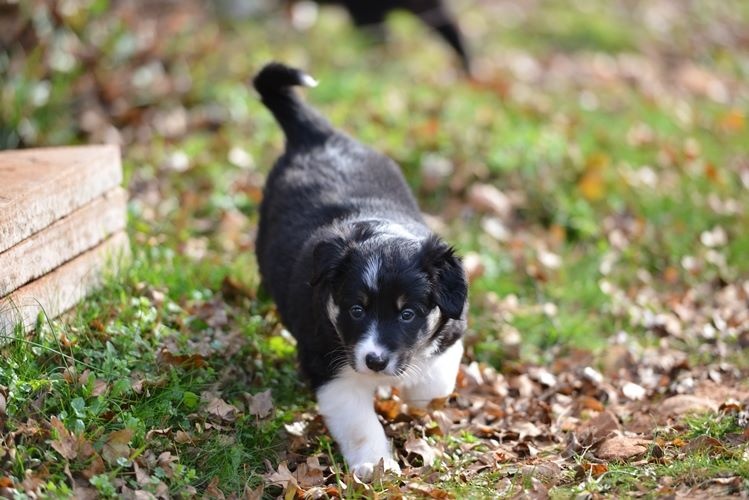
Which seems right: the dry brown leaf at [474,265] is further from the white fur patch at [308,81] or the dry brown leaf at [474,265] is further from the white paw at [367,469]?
the white paw at [367,469]

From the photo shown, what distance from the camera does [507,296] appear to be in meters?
5.72

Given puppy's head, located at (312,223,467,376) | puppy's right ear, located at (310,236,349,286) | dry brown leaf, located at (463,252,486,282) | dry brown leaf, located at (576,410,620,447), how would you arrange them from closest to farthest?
puppy's head, located at (312,223,467,376) → puppy's right ear, located at (310,236,349,286) → dry brown leaf, located at (576,410,620,447) → dry brown leaf, located at (463,252,486,282)

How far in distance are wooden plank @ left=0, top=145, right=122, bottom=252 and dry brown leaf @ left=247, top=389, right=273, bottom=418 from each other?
1.17 meters

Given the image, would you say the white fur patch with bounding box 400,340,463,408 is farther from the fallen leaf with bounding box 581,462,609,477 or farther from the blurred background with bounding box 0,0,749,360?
the blurred background with bounding box 0,0,749,360

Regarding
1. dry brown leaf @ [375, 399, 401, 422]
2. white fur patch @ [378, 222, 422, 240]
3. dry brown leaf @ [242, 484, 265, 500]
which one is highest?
white fur patch @ [378, 222, 422, 240]

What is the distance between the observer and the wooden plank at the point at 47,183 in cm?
410

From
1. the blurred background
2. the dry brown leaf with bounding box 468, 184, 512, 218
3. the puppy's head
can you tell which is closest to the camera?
the puppy's head

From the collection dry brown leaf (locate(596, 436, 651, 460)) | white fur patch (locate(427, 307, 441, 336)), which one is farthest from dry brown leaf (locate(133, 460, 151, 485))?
dry brown leaf (locate(596, 436, 651, 460))

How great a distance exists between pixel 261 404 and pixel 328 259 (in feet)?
2.48

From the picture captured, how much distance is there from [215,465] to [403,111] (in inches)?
178

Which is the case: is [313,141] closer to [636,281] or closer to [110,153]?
[110,153]

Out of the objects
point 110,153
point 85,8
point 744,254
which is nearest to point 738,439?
point 744,254

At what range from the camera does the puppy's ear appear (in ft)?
12.8

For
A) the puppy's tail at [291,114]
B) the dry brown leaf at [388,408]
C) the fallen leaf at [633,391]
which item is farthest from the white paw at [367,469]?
the puppy's tail at [291,114]
